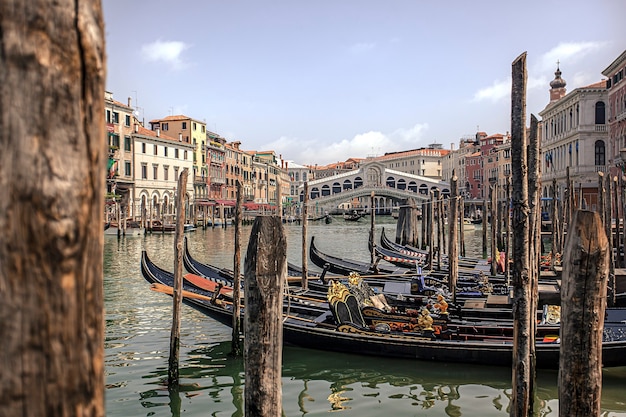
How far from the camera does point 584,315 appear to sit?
218 centimetres

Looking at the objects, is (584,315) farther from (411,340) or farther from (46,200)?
(411,340)

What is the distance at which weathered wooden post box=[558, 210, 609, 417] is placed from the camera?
2148 mm

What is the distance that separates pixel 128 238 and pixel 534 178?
59.3ft

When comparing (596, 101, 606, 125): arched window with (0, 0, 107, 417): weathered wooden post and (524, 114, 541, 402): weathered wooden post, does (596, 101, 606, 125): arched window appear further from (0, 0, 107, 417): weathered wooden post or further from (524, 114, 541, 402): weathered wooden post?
(0, 0, 107, 417): weathered wooden post

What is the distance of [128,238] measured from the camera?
67.0 ft

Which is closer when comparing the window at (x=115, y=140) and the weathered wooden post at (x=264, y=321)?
the weathered wooden post at (x=264, y=321)

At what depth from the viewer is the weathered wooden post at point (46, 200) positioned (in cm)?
70

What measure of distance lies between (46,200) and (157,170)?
93.6ft

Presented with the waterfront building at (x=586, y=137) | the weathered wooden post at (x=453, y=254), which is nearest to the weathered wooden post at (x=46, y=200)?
the weathered wooden post at (x=453, y=254)

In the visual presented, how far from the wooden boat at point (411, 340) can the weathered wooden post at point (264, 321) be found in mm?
3294

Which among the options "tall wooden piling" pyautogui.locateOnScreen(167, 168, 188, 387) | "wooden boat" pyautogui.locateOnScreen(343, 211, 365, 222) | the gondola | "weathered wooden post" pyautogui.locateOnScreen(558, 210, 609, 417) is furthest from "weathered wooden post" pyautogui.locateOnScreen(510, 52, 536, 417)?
"wooden boat" pyautogui.locateOnScreen(343, 211, 365, 222)

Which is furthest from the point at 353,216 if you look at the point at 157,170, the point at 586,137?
the point at 586,137

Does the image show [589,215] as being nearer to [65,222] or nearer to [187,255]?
[65,222]

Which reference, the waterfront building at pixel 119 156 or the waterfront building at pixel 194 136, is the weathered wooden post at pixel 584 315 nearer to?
the waterfront building at pixel 119 156
